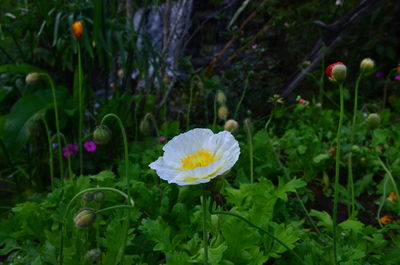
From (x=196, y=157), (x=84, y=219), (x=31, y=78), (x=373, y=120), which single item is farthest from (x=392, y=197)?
(x=31, y=78)

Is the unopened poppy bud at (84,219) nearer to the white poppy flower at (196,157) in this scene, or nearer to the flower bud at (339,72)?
the white poppy flower at (196,157)

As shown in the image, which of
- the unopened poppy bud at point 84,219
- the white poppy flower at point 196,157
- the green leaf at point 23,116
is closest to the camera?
the white poppy flower at point 196,157

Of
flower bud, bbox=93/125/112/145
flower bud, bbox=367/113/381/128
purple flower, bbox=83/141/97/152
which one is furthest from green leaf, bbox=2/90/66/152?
flower bud, bbox=367/113/381/128

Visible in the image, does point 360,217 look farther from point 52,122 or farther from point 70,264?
point 52,122

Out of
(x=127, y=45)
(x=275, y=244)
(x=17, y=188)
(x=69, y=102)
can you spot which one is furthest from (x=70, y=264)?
(x=127, y=45)

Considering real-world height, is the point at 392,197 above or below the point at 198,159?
below

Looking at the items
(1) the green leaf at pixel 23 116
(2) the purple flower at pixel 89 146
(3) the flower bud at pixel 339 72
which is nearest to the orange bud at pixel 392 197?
(3) the flower bud at pixel 339 72

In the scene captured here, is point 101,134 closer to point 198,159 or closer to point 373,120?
point 198,159
